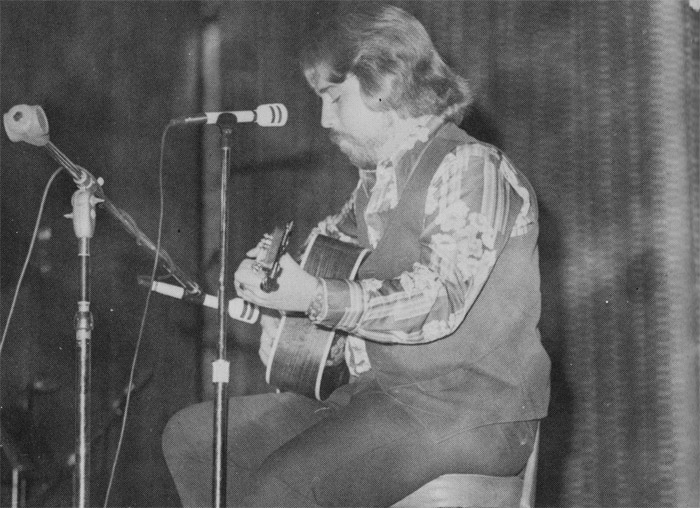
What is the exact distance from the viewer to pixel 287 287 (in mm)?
1629

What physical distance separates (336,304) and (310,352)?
579 millimetres

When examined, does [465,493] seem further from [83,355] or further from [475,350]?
[83,355]

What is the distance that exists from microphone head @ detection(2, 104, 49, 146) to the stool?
112 centimetres

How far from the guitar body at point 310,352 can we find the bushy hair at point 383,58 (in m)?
0.41

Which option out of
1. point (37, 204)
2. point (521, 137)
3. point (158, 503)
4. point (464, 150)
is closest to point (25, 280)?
point (37, 204)

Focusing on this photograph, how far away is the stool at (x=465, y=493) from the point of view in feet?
5.81

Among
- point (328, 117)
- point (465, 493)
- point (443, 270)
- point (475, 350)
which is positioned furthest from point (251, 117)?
point (465, 493)

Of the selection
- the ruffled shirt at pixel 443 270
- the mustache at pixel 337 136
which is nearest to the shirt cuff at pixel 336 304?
the ruffled shirt at pixel 443 270

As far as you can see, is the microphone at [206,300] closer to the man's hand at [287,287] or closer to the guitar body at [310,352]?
the guitar body at [310,352]

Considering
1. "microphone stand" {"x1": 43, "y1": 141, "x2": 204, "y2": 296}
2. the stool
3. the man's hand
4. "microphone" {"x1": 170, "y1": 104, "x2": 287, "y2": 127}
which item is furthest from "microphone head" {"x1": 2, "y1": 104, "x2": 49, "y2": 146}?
the stool

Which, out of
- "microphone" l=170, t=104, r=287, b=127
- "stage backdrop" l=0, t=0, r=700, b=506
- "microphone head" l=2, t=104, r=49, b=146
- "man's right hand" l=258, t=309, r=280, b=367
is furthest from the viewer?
"stage backdrop" l=0, t=0, r=700, b=506

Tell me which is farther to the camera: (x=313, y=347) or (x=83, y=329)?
(x=313, y=347)

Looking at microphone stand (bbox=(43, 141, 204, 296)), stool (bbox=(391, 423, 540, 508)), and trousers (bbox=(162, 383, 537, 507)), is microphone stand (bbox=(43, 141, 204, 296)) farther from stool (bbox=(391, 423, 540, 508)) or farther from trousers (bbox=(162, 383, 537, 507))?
stool (bbox=(391, 423, 540, 508))

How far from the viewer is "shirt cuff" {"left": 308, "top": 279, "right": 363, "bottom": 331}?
1.64 metres
